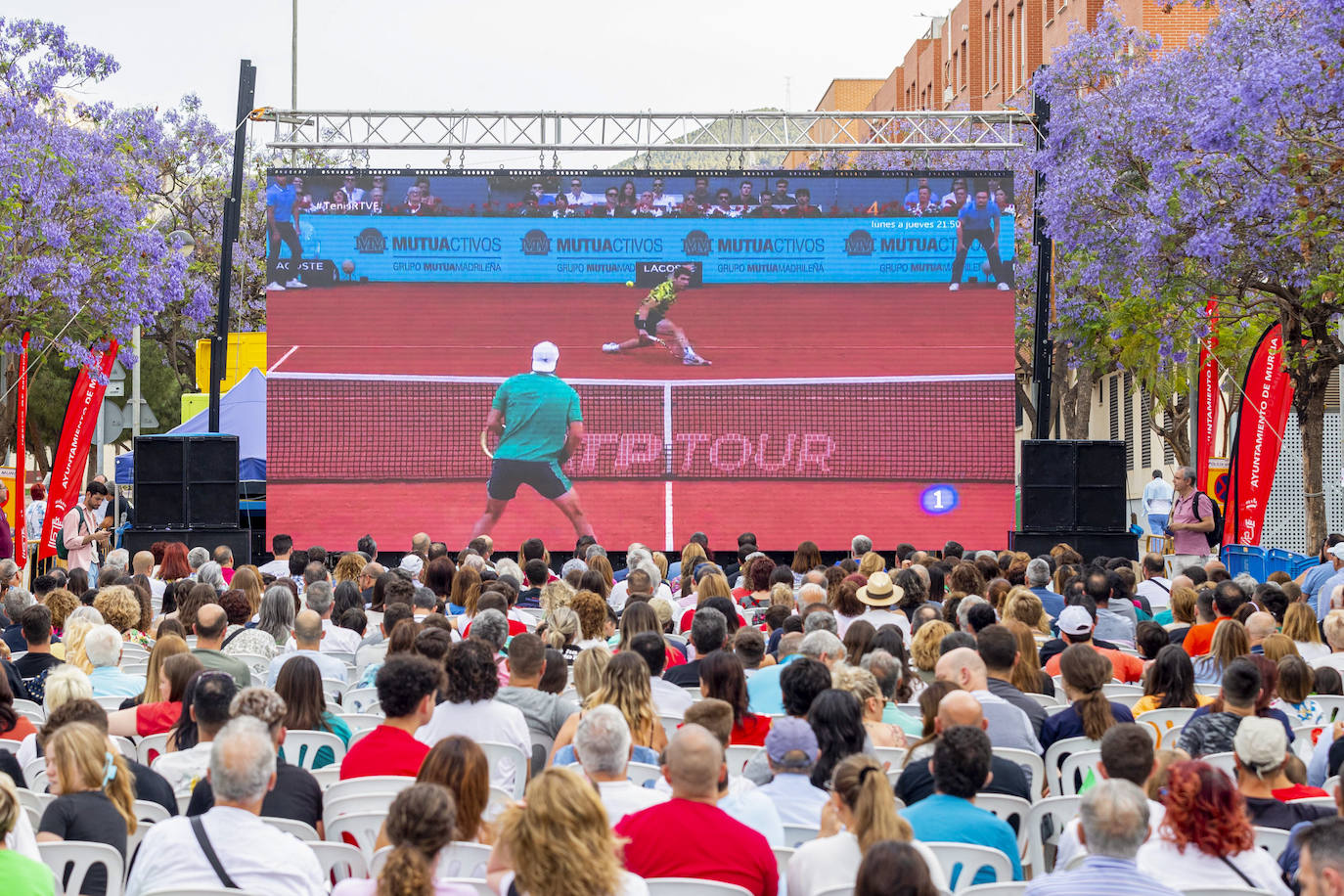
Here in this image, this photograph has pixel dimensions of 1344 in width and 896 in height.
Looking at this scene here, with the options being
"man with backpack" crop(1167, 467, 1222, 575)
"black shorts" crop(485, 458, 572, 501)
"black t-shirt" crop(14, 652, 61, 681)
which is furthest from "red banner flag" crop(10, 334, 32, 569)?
"man with backpack" crop(1167, 467, 1222, 575)

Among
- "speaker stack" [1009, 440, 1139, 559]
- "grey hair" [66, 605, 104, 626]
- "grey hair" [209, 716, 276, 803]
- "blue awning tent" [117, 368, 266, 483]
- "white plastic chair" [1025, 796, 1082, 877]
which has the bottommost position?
"white plastic chair" [1025, 796, 1082, 877]

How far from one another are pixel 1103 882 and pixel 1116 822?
18 cm

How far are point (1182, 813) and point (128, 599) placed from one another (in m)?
7.30

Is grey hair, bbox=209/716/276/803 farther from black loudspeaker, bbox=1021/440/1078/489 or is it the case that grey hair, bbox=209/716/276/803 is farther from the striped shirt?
black loudspeaker, bbox=1021/440/1078/489

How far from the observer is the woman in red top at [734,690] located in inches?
267

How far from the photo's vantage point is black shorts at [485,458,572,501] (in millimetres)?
21344

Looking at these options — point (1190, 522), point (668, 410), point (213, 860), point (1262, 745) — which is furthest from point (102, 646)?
point (668, 410)

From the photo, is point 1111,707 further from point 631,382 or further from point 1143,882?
point 631,382

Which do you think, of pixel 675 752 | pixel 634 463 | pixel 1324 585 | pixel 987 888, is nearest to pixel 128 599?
pixel 675 752

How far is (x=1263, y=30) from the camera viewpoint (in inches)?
710

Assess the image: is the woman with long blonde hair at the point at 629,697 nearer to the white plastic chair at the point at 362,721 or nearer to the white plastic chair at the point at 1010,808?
the white plastic chair at the point at 362,721

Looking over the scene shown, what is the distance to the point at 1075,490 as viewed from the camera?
19.3 m

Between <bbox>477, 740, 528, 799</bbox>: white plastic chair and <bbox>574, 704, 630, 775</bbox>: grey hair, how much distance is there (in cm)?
128

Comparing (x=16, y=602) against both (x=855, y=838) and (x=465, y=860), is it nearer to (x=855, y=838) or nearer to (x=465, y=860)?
(x=465, y=860)
